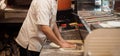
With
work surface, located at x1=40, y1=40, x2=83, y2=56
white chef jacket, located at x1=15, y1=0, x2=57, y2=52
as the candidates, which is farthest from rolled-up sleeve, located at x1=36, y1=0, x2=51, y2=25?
work surface, located at x1=40, y1=40, x2=83, y2=56

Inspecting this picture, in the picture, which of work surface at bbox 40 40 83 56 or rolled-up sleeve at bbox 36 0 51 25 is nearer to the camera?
work surface at bbox 40 40 83 56

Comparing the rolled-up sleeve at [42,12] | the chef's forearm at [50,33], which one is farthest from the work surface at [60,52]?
the rolled-up sleeve at [42,12]

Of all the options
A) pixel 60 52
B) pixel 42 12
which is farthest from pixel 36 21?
pixel 60 52

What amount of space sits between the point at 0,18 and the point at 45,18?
1073mm

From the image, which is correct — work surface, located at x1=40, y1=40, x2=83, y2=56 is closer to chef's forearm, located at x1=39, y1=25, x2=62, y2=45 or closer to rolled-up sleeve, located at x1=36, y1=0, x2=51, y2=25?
chef's forearm, located at x1=39, y1=25, x2=62, y2=45

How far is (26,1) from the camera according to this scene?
277 centimetres

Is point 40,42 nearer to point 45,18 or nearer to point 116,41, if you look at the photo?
point 45,18

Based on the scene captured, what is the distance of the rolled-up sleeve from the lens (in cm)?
164

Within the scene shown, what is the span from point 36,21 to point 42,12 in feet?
0.41

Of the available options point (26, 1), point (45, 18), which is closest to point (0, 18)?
point (26, 1)

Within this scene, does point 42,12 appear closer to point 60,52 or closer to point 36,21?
point 36,21

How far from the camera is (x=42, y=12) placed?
5.42 feet

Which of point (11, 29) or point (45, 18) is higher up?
point (45, 18)

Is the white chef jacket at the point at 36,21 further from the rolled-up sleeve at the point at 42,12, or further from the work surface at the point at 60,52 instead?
the work surface at the point at 60,52
